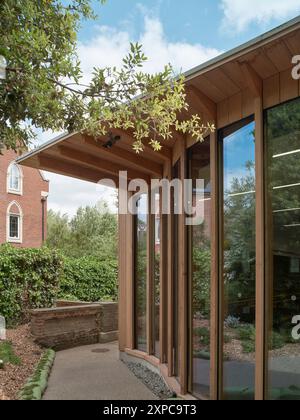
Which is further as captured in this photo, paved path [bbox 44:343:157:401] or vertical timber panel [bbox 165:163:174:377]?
vertical timber panel [bbox 165:163:174:377]

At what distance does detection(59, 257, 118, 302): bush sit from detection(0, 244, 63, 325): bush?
1.14m

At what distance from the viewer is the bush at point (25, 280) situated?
1045 cm

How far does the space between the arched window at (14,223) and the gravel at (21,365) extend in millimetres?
16116

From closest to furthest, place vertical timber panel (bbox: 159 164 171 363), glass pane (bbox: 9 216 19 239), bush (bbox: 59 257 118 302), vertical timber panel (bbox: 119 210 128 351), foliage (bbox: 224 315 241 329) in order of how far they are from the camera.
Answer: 1. foliage (bbox: 224 315 241 329)
2. vertical timber panel (bbox: 159 164 171 363)
3. vertical timber panel (bbox: 119 210 128 351)
4. bush (bbox: 59 257 118 302)
5. glass pane (bbox: 9 216 19 239)

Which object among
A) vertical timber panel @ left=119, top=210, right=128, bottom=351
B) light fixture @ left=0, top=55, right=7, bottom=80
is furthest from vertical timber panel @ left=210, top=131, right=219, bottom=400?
vertical timber panel @ left=119, top=210, right=128, bottom=351

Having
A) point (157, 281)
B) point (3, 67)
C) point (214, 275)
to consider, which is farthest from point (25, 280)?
point (3, 67)

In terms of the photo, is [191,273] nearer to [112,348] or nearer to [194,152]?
[194,152]

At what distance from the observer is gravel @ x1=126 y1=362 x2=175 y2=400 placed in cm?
587

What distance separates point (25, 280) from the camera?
1087 centimetres

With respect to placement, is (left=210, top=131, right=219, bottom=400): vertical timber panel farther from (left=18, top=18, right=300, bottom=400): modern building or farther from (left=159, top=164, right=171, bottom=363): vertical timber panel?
(left=159, top=164, right=171, bottom=363): vertical timber panel

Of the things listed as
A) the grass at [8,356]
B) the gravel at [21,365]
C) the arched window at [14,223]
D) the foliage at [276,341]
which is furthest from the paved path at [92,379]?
the arched window at [14,223]

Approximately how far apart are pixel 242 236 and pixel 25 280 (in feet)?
25.6

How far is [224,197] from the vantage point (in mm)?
4539

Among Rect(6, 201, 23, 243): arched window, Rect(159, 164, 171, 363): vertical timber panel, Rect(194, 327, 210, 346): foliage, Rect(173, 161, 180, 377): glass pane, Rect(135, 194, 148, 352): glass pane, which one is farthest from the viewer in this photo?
Rect(6, 201, 23, 243): arched window
